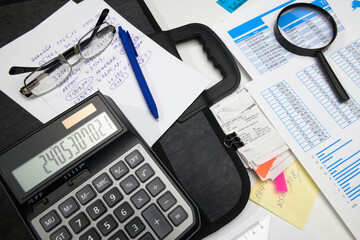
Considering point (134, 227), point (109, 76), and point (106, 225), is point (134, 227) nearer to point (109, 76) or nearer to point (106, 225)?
point (106, 225)

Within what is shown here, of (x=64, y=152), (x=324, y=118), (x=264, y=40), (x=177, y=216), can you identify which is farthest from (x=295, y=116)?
(x=64, y=152)

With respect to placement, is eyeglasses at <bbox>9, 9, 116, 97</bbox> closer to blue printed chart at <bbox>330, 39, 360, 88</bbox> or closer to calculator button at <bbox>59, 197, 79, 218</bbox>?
calculator button at <bbox>59, 197, 79, 218</bbox>

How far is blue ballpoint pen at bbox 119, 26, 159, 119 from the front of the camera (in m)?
0.43

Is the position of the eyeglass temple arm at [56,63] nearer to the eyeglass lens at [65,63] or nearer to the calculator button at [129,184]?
the eyeglass lens at [65,63]

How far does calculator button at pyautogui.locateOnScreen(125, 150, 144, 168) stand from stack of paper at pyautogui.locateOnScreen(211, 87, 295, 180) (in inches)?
6.6

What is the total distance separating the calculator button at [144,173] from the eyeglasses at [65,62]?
0.24 metres

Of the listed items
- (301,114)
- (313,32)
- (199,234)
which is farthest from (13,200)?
(313,32)

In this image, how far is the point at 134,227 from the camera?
1.05ft

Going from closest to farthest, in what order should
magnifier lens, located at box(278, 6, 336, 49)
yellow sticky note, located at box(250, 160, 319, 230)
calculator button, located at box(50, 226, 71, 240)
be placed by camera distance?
calculator button, located at box(50, 226, 71, 240) < yellow sticky note, located at box(250, 160, 319, 230) < magnifier lens, located at box(278, 6, 336, 49)

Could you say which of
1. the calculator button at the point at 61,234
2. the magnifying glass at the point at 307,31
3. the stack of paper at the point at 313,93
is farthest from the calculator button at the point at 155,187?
the magnifying glass at the point at 307,31

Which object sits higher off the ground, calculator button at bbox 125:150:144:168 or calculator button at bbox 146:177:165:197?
calculator button at bbox 125:150:144:168

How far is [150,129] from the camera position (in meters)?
0.43

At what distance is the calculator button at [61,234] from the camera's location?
0.31m

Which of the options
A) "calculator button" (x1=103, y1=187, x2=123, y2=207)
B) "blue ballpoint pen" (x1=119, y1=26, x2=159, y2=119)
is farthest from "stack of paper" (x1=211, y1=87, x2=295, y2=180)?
"calculator button" (x1=103, y1=187, x2=123, y2=207)
